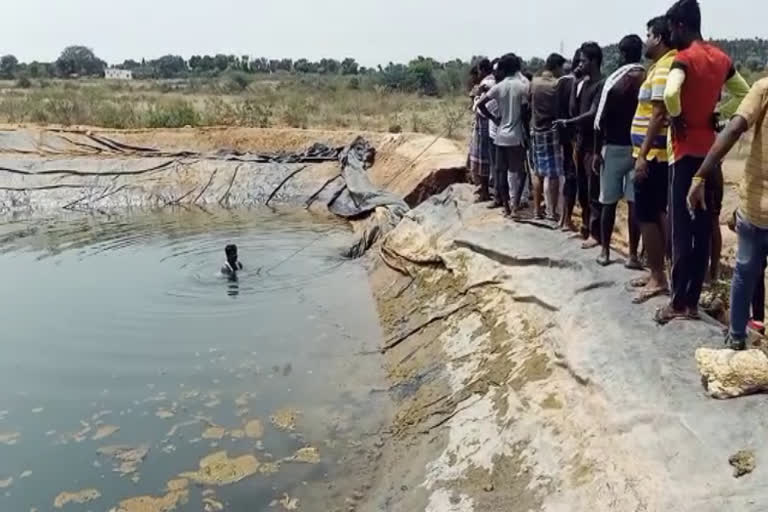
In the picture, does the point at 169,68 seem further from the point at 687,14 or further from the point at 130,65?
the point at 687,14

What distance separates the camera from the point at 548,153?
701 cm

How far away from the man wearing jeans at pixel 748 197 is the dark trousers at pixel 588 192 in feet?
6.68

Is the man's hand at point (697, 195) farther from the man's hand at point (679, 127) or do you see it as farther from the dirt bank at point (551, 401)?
the dirt bank at point (551, 401)

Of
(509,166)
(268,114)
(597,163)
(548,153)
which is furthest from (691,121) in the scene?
(268,114)

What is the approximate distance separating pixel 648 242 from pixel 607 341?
782 millimetres

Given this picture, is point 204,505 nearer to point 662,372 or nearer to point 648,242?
point 662,372

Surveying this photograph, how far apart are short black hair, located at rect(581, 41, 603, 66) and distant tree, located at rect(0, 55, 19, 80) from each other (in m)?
56.7

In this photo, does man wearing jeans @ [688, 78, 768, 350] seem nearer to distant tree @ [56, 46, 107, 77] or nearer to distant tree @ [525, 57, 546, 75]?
distant tree @ [525, 57, 546, 75]

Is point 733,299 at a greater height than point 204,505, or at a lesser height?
greater

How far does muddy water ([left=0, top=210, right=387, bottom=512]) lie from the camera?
206 inches

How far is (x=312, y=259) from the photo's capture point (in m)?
11.4

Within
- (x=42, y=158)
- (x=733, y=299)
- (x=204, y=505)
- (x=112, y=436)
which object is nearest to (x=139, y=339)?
(x=112, y=436)

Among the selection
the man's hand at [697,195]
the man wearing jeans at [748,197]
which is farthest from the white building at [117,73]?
the man wearing jeans at [748,197]

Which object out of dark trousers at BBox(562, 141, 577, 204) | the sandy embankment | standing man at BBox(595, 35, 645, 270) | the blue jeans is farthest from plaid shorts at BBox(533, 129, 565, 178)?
the blue jeans
